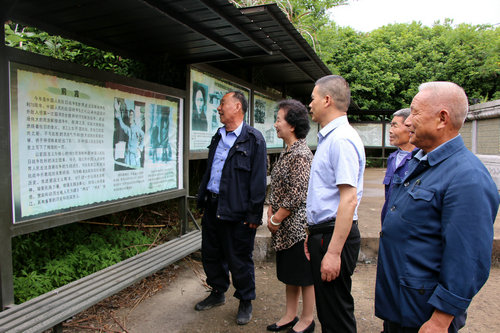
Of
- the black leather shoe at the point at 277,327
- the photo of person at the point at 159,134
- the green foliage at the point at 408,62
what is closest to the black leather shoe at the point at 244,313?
the black leather shoe at the point at 277,327

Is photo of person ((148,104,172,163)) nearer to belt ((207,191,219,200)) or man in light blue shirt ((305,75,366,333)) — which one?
belt ((207,191,219,200))

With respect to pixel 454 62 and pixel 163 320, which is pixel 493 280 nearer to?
pixel 163 320

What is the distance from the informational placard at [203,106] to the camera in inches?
173

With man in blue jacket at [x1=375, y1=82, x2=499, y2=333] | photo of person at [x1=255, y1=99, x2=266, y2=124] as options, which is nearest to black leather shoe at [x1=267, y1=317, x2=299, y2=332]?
man in blue jacket at [x1=375, y1=82, x2=499, y2=333]

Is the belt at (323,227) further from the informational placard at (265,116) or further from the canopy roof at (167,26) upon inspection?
the informational placard at (265,116)

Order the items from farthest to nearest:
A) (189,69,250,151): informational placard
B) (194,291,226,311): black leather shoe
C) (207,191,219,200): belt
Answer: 1. (189,69,250,151): informational placard
2. (194,291,226,311): black leather shoe
3. (207,191,219,200): belt

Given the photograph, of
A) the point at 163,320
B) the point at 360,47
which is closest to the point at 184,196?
the point at 163,320

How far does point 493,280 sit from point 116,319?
4143 millimetres

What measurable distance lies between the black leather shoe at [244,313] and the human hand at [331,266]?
1.33 meters

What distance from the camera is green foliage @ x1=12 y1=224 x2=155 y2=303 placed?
2875 millimetres

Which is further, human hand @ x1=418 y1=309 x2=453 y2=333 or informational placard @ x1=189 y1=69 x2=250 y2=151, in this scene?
informational placard @ x1=189 y1=69 x2=250 y2=151

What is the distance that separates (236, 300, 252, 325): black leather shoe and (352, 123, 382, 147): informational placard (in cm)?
1384

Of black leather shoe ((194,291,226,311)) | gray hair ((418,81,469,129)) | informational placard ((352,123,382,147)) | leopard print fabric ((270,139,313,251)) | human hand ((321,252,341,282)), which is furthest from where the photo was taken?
informational placard ((352,123,382,147))

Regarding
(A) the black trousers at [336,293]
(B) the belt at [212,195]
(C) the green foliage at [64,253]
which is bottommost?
(C) the green foliage at [64,253]
